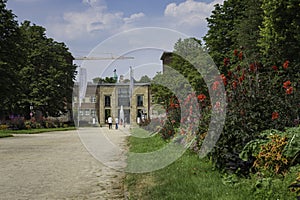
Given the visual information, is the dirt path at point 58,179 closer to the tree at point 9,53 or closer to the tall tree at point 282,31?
the tall tree at point 282,31

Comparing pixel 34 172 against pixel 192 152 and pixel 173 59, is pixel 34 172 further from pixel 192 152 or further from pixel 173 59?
pixel 173 59

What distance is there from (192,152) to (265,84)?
8.57 ft

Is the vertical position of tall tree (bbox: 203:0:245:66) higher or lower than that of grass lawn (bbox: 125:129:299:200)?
higher

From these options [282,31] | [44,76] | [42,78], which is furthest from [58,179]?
[44,76]

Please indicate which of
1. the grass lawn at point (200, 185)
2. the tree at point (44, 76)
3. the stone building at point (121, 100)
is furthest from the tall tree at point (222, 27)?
the grass lawn at point (200, 185)

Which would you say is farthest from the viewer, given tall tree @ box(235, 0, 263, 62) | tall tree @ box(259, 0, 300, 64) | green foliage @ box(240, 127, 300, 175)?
tall tree @ box(235, 0, 263, 62)

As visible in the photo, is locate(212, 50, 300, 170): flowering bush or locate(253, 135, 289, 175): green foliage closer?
locate(253, 135, 289, 175): green foliage

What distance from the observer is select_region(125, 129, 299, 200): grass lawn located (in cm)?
500

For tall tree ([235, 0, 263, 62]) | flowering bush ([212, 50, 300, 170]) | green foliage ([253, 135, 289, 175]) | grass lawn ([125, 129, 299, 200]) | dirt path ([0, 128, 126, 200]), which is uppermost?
tall tree ([235, 0, 263, 62])

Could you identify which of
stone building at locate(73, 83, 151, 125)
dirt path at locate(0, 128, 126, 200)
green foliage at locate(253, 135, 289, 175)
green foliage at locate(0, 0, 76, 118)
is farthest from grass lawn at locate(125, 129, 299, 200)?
green foliage at locate(0, 0, 76, 118)

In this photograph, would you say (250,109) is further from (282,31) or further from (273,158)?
(282,31)

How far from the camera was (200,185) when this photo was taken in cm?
582

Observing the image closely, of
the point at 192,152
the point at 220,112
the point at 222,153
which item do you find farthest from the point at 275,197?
the point at 192,152

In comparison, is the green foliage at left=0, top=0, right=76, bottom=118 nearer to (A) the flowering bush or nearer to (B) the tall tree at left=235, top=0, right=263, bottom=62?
(B) the tall tree at left=235, top=0, right=263, bottom=62
